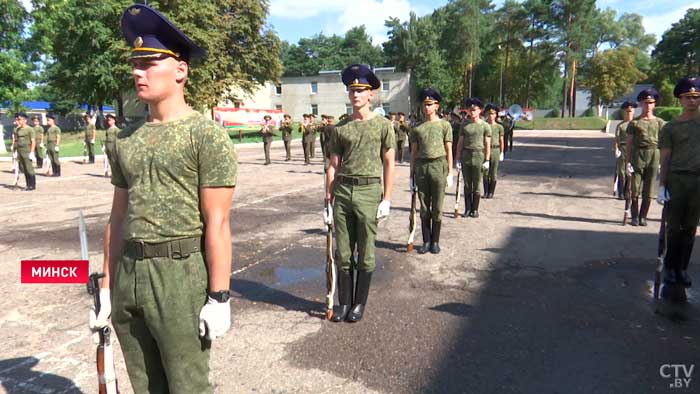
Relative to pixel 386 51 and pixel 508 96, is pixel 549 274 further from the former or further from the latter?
pixel 386 51

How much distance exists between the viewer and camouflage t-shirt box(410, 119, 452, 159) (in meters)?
6.54

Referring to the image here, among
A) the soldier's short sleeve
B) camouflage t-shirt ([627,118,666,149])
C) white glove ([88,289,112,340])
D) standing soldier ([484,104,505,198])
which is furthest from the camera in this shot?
standing soldier ([484,104,505,198])

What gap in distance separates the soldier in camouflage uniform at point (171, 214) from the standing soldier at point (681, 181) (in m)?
4.85

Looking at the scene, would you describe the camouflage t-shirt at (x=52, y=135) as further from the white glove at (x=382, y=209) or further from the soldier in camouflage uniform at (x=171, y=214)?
the soldier in camouflage uniform at (x=171, y=214)

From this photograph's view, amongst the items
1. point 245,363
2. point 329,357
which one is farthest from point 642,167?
point 245,363

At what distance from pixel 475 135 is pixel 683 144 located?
4.25 meters

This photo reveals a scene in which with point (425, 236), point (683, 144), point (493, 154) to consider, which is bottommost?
point (425, 236)

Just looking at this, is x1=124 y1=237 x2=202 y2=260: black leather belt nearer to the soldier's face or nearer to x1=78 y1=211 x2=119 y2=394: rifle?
x1=78 y1=211 x2=119 y2=394: rifle

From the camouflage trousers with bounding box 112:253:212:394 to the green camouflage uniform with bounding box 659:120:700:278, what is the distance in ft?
16.3

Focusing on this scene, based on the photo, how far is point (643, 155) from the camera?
8.09 meters

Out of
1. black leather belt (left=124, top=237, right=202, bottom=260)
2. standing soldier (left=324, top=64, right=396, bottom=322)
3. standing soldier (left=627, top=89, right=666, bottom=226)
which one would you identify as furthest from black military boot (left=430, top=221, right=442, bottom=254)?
black leather belt (left=124, top=237, right=202, bottom=260)

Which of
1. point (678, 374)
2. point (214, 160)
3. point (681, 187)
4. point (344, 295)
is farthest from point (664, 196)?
point (214, 160)
